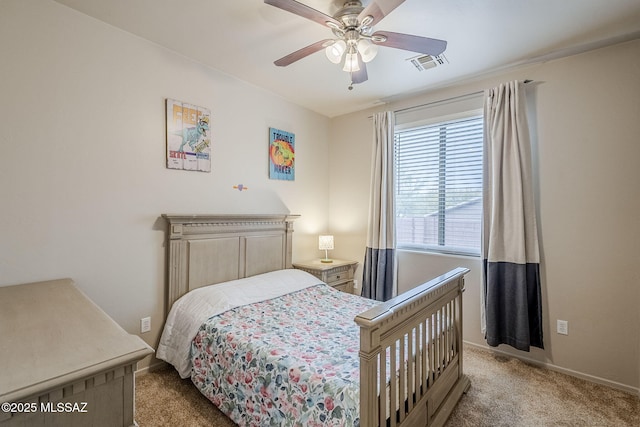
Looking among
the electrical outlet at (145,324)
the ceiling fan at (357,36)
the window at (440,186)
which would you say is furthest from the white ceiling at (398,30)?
the electrical outlet at (145,324)

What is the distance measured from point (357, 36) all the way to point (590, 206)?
224cm

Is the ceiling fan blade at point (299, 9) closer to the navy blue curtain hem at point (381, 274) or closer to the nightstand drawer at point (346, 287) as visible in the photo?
the navy blue curtain hem at point (381, 274)

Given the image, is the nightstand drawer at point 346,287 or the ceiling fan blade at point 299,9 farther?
the nightstand drawer at point 346,287

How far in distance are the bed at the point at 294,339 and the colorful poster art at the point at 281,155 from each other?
0.59 m

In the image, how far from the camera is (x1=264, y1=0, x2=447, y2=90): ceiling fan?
1.53m

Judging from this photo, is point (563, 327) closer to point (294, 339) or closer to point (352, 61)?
point (294, 339)

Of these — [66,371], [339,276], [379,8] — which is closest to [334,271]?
[339,276]

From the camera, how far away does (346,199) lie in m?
3.92

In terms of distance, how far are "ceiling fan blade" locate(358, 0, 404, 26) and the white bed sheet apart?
209 centimetres

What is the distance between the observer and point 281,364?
5.21 feet

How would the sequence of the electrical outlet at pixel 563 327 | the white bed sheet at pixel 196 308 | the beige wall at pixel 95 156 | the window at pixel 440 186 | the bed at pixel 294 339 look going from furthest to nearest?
the window at pixel 440 186
the electrical outlet at pixel 563 327
the white bed sheet at pixel 196 308
the beige wall at pixel 95 156
the bed at pixel 294 339

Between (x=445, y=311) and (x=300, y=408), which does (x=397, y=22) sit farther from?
(x=300, y=408)

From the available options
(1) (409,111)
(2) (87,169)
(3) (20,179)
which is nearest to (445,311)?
(1) (409,111)

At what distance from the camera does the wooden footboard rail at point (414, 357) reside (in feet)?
4.10
